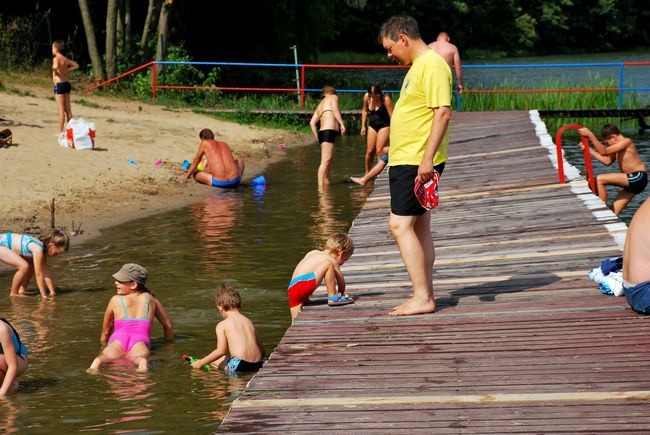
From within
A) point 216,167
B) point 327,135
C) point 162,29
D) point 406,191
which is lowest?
point 216,167

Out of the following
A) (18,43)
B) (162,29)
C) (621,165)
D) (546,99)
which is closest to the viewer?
(621,165)

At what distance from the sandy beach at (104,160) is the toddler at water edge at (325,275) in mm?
6714

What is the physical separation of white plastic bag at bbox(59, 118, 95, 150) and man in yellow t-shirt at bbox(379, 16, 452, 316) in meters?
12.4

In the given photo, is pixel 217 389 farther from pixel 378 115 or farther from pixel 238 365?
pixel 378 115

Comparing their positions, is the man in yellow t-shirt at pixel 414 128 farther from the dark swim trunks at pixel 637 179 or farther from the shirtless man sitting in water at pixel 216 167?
the shirtless man sitting in water at pixel 216 167

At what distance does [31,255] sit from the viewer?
11805 mm

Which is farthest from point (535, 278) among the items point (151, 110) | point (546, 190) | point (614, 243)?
point (151, 110)

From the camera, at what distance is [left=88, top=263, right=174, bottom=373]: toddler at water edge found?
9492 mm

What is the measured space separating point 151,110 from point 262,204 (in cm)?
963

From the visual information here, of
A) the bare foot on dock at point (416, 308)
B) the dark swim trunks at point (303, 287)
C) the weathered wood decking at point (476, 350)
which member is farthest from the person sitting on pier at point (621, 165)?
the bare foot on dock at point (416, 308)

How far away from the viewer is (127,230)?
1565 cm

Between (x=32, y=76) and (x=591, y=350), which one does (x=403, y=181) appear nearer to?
(x=591, y=350)

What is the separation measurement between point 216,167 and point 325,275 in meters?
10.5

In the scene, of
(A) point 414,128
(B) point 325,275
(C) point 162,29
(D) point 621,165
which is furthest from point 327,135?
(C) point 162,29
